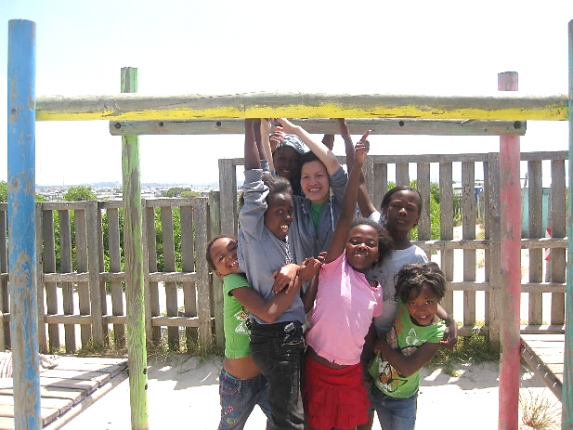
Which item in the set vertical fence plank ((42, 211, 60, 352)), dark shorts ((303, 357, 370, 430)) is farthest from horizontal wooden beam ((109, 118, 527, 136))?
vertical fence plank ((42, 211, 60, 352))

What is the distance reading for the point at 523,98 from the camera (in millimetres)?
2145

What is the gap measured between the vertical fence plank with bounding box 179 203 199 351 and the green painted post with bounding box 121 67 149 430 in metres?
2.21

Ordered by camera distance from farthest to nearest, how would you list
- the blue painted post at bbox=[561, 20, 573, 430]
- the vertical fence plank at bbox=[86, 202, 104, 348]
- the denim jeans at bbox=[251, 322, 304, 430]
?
the vertical fence plank at bbox=[86, 202, 104, 348], the denim jeans at bbox=[251, 322, 304, 430], the blue painted post at bbox=[561, 20, 573, 430]

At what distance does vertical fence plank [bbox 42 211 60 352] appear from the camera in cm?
576

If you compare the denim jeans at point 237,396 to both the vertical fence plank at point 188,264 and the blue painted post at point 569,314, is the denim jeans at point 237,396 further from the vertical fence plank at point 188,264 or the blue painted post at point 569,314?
the vertical fence plank at point 188,264

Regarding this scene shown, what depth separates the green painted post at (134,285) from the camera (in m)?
3.08

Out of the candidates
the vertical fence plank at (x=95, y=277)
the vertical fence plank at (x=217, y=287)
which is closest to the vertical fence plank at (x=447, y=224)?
the vertical fence plank at (x=217, y=287)

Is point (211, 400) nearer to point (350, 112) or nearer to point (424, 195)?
point (424, 195)

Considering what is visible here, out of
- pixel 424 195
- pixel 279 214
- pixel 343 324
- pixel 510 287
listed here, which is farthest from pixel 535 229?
pixel 279 214

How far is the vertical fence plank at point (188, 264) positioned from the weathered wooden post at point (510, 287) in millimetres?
3179

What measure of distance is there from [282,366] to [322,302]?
11.6 inches

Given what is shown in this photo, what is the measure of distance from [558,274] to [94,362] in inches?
163

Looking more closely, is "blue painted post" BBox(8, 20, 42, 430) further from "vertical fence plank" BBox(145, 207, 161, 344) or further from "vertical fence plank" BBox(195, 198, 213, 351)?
"vertical fence plank" BBox(145, 207, 161, 344)

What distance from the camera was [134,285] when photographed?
3146 mm
